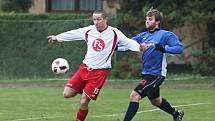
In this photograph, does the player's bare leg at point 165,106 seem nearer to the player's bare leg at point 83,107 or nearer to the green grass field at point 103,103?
the green grass field at point 103,103

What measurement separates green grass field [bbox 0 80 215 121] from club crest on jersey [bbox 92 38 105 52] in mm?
1777

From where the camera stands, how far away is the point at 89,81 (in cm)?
1168

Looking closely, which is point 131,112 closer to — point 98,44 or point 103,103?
point 98,44

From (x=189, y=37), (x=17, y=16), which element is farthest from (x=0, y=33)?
(x=189, y=37)

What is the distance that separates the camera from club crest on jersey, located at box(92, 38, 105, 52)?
11.7 m

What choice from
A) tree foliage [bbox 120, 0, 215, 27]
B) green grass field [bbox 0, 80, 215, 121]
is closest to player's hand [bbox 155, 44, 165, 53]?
green grass field [bbox 0, 80, 215, 121]

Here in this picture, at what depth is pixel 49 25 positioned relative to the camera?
25.5 meters

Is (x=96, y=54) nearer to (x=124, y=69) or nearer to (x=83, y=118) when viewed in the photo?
(x=83, y=118)

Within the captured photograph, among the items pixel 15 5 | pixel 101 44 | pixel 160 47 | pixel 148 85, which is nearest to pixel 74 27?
pixel 15 5

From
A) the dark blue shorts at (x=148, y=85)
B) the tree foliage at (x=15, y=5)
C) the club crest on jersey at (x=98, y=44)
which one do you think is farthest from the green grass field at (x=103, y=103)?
the tree foliage at (x=15, y=5)

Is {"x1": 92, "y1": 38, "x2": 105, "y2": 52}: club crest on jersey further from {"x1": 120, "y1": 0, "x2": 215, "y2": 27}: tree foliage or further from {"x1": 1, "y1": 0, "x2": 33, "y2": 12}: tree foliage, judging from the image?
{"x1": 1, "y1": 0, "x2": 33, "y2": 12}: tree foliage

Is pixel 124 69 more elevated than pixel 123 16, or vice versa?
pixel 123 16

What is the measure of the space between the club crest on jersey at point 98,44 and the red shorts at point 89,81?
0.36 meters

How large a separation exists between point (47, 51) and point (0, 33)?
190cm
